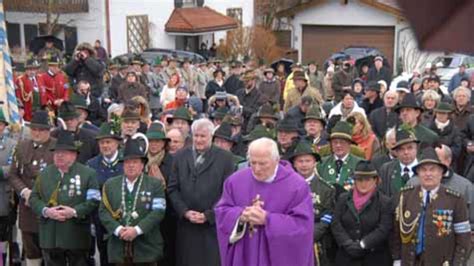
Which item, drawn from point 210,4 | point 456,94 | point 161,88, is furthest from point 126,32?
point 456,94

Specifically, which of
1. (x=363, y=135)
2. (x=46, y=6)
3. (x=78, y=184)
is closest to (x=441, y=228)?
(x=363, y=135)

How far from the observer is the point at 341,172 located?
21.1 ft

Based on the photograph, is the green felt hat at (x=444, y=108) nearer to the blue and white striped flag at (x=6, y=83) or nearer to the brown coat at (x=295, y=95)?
the brown coat at (x=295, y=95)

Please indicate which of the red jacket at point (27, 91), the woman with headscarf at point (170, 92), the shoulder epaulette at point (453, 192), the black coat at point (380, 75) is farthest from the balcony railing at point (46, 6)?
the shoulder epaulette at point (453, 192)

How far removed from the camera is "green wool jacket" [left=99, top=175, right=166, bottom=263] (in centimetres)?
621

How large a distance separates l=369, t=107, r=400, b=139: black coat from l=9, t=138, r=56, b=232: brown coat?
4.53m

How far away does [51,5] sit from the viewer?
28.1 meters

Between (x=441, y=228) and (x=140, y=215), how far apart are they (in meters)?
2.53

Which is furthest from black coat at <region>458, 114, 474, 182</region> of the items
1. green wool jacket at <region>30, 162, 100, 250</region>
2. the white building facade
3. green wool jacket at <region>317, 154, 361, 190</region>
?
the white building facade

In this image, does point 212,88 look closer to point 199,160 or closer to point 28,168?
point 28,168

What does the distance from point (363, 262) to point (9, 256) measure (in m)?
3.76

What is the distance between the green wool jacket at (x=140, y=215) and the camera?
6.21 m

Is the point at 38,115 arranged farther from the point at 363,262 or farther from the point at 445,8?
the point at 445,8

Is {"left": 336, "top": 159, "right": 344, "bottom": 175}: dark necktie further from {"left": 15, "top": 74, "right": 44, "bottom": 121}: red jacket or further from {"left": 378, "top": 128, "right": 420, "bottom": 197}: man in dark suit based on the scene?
{"left": 15, "top": 74, "right": 44, "bottom": 121}: red jacket
